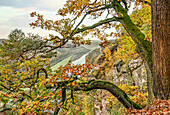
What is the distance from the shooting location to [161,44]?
2.58 m

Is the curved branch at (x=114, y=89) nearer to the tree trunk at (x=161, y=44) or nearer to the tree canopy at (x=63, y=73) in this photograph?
the tree canopy at (x=63, y=73)

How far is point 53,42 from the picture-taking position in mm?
3559

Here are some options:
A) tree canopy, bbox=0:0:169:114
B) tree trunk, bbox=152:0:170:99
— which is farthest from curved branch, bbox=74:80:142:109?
tree trunk, bbox=152:0:170:99

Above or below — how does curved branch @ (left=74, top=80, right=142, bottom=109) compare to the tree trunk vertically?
below

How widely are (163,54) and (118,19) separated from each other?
202 cm

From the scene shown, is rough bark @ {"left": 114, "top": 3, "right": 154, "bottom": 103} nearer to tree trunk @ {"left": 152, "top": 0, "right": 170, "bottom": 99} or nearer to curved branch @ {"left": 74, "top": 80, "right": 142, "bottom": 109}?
tree trunk @ {"left": 152, "top": 0, "right": 170, "bottom": 99}

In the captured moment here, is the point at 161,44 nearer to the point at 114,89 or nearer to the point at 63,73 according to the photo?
the point at 114,89

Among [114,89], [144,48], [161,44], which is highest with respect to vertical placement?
→ [144,48]

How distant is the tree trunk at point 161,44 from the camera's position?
2.50m

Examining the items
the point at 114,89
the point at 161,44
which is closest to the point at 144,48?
the point at 161,44

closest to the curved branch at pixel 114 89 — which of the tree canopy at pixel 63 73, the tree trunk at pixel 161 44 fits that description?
the tree canopy at pixel 63 73

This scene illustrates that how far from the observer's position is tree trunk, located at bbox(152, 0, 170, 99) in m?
2.50

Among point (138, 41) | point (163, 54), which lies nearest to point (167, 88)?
point (163, 54)

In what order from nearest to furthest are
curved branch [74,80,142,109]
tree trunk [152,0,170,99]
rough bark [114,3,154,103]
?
tree trunk [152,0,170,99] → rough bark [114,3,154,103] → curved branch [74,80,142,109]
